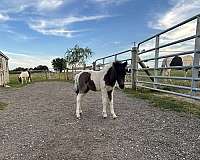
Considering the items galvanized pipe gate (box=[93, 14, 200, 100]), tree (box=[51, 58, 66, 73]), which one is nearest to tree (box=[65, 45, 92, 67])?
tree (box=[51, 58, 66, 73])

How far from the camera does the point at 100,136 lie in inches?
150

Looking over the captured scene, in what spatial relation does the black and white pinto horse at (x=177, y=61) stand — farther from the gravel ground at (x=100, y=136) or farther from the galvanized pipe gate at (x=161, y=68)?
the gravel ground at (x=100, y=136)

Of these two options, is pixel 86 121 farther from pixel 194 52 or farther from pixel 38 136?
pixel 194 52

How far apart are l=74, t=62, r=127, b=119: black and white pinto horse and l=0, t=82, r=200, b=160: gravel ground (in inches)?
18.7

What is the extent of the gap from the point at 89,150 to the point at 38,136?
3.82 feet

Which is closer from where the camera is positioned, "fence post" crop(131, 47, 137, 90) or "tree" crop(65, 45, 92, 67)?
"fence post" crop(131, 47, 137, 90)

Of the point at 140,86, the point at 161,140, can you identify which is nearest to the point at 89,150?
the point at 161,140

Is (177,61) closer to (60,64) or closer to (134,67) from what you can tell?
(134,67)

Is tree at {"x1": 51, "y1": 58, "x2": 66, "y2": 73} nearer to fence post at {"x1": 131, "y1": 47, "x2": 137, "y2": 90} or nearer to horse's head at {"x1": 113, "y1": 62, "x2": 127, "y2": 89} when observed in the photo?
fence post at {"x1": 131, "y1": 47, "x2": 137, "y2": 90}

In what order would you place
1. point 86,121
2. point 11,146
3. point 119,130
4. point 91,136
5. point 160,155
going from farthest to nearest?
point 86,121
point 119,130
point 91,136
point 11,146
point 160,155

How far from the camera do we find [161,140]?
11.7 feet

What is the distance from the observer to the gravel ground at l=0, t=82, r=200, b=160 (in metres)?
3.09

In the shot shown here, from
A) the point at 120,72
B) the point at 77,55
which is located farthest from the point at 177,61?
the point at 77,55

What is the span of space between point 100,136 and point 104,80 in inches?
67.4
